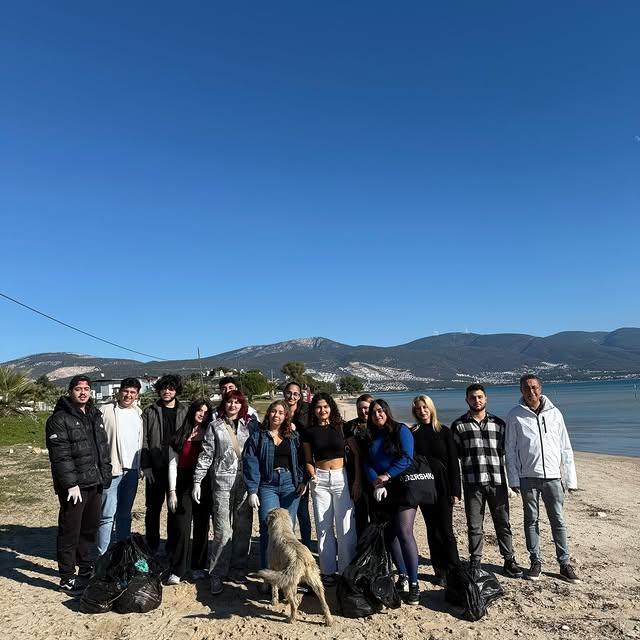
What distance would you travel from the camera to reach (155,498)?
494cm

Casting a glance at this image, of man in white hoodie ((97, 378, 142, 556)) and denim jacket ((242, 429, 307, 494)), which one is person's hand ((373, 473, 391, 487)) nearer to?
denim jacket ((242, 429, 307, 494))

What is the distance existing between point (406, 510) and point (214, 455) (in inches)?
70.9

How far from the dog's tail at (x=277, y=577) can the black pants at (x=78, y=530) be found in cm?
179

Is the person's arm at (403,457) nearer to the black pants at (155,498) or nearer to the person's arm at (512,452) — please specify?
the person's arm at (512,452)

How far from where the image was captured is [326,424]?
460cm

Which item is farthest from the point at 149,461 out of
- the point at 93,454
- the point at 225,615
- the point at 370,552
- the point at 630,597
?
the point at 630,597

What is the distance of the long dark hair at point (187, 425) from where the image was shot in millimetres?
4637

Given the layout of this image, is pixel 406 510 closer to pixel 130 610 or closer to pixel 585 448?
pixel 130 610

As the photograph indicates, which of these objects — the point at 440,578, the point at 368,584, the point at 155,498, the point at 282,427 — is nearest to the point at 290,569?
the point at 368,584

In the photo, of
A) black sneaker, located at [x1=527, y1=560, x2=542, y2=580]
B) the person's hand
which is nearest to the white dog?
the person's hand

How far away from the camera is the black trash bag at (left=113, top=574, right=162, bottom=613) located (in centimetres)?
396

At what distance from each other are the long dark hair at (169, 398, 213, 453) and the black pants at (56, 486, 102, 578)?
79 cm

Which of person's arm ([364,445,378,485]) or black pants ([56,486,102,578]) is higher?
person's arm ([364,445,378,485])

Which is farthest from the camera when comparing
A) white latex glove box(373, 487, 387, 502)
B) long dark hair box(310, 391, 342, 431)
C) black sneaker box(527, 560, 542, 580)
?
long dark hair box(310, 391, 342, 431)
